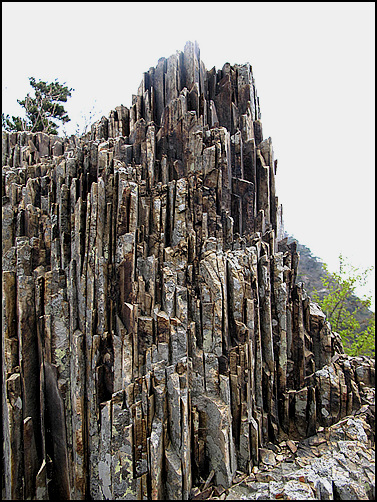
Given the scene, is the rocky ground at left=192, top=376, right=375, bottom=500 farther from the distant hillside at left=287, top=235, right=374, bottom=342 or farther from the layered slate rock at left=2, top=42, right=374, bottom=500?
the distant hillside at left=287, top=235, right=374, bottom=342

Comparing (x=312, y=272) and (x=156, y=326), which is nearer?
(x=156, y=326)

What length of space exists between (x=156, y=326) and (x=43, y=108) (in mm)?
30465

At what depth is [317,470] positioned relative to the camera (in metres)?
9.18

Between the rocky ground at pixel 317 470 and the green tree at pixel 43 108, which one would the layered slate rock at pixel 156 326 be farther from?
the green tree at pixel 43 108

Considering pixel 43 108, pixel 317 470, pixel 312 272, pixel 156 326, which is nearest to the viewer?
pixel 317 470

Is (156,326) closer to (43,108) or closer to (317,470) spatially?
(317,470)

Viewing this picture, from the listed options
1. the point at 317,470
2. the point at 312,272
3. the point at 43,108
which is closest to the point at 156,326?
the point at 317,470

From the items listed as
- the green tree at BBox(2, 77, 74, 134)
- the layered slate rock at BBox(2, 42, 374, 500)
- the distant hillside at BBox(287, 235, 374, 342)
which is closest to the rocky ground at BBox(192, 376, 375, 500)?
the layered slate rock at BBox(2, 42, 374, 500)

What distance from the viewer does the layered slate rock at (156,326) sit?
9469 mm

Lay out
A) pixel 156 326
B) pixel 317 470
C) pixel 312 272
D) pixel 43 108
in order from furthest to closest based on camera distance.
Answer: pixel 312 272 → pixel 43 108 → pixel 156 326 → pixel 317 470

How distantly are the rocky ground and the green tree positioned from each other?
29667mm

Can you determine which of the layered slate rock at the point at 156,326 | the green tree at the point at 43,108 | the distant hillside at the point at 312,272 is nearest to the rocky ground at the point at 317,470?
the layered slate rock at the point at 156,326

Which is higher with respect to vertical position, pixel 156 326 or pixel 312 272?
pixel 156 326

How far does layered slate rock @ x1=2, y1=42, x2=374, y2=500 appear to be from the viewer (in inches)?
373
